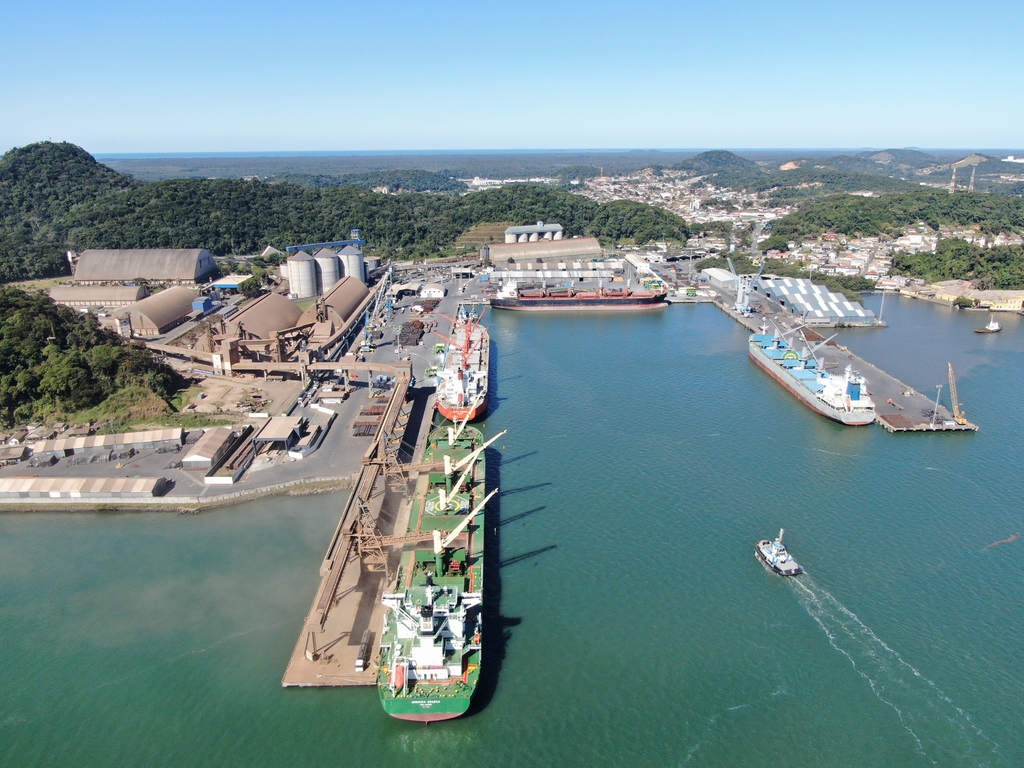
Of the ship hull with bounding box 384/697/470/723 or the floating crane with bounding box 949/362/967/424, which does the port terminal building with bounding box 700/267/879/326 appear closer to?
the floating crane with bounding box 949/362/967/424

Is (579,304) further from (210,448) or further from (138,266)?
(138,266)

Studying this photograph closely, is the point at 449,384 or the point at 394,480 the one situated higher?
the point at 449,384

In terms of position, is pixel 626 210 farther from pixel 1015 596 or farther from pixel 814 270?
pixel 1015 596

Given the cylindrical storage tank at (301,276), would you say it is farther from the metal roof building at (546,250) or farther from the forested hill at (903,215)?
the forested hill at (903,215)

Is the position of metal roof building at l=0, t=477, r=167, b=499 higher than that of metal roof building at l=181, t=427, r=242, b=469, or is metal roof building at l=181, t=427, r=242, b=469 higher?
metal roof building at l=181, t=427, r=242, b=469

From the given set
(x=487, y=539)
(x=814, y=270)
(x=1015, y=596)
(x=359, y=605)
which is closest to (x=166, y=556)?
(x=359, y=605)

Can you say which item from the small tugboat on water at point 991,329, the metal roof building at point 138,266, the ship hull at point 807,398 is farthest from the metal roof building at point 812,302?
the metal roof building at point 138,266

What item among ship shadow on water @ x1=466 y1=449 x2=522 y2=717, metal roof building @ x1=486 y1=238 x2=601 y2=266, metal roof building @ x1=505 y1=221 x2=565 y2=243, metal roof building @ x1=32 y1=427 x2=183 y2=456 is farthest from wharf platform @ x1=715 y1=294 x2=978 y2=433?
metal roof building @ x1=505 y1=221 x2=565 y2=243
